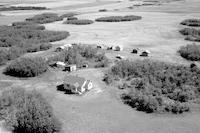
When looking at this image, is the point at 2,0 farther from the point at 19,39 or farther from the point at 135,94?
the point at 135,94

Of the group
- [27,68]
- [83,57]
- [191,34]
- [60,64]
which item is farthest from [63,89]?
[191,34]

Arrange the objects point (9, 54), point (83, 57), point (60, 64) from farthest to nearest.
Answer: point (9, 54)
point (83, 57)
point (60, 64)

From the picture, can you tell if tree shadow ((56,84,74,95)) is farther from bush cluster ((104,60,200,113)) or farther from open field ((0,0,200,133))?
bush cluster ((104,60,200,113))

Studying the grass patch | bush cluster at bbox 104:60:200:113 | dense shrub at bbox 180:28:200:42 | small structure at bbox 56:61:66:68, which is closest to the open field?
bush cluster at bbox 104:60:200:113

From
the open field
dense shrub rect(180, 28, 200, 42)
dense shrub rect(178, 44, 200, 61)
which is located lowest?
the open field

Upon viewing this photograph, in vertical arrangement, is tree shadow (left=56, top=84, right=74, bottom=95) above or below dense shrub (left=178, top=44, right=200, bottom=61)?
below

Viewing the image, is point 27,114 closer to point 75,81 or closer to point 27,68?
point 75,81

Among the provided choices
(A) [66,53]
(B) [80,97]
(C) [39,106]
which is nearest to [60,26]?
(A) [66,53]

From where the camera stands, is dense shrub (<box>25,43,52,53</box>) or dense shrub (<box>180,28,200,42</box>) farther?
dense shrub (<box>180,28,200,42</box>)
